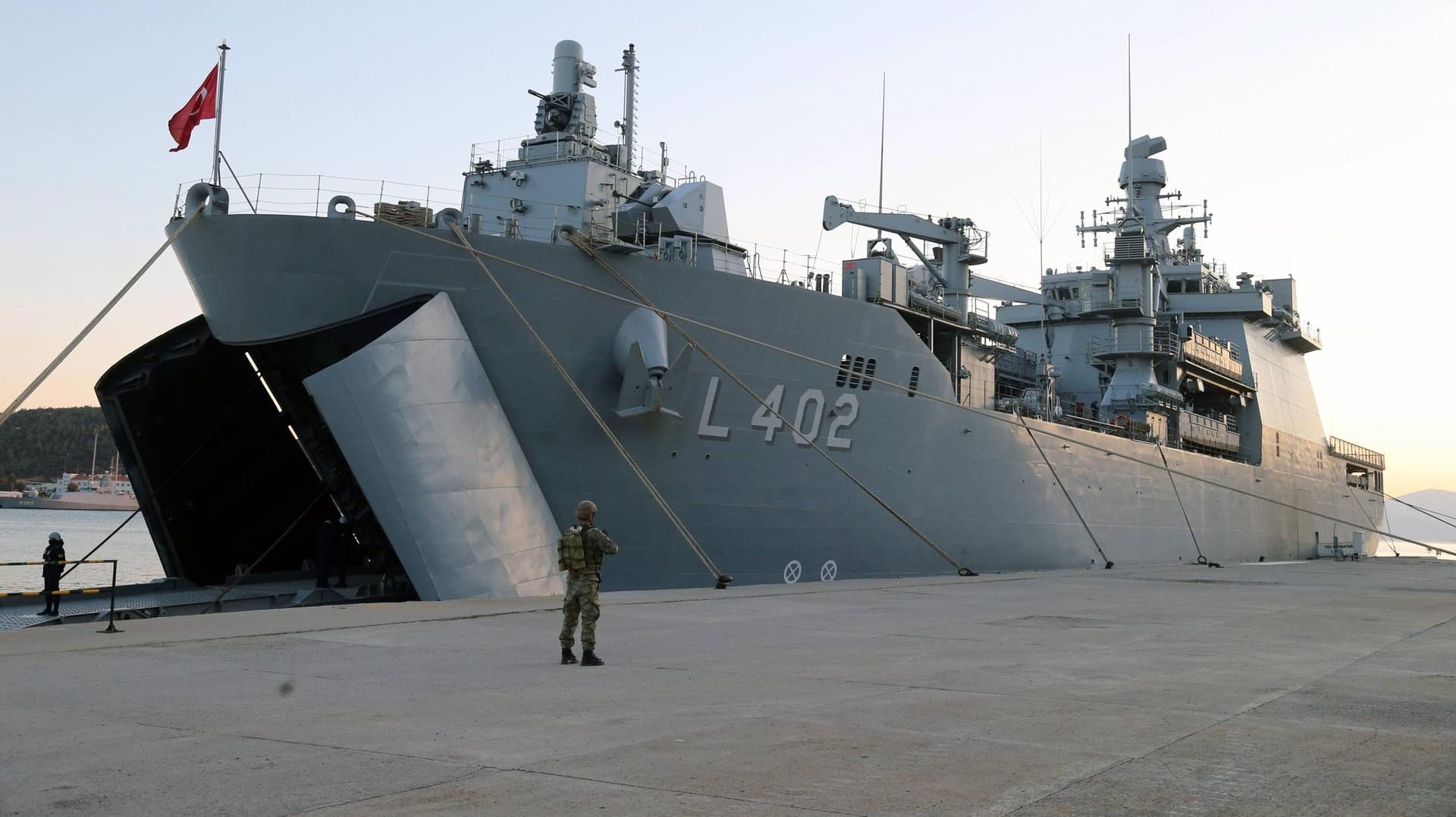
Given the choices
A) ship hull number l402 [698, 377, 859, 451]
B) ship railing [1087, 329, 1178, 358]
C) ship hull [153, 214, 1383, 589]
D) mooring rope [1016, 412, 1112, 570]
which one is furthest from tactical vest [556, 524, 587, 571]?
ship railing [1087, 329, 1178, 358]

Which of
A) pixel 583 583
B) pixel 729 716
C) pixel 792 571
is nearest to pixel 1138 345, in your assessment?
pixel 792 571

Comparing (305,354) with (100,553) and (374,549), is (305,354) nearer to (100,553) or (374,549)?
(374,549)

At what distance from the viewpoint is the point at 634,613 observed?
10.5 meters

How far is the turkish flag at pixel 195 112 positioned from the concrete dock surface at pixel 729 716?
5891 millimetres

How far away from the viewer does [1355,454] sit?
39.5 meters

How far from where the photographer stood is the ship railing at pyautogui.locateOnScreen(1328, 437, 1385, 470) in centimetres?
3734

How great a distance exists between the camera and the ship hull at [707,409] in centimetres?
1317

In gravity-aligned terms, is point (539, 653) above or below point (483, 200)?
below

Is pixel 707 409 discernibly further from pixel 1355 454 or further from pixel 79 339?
pixel 1355 454

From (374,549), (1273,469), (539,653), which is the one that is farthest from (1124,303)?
(539,653)

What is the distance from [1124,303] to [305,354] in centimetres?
1899

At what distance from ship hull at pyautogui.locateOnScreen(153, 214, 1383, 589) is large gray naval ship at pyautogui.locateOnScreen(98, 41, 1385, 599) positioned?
35 millimetres

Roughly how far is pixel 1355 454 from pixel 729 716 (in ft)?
131

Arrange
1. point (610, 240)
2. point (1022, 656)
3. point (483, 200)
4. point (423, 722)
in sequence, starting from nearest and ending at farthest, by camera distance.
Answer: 1. point (423, 722)
2. point (1022, 656)
3. point (610, 240)
4. point (483, 200)
